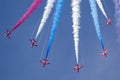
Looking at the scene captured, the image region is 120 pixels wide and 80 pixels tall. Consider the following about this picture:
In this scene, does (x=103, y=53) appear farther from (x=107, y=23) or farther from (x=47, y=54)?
(x=47, y=54)

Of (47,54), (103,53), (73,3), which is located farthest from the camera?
(103,53)

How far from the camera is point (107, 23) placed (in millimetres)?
52781

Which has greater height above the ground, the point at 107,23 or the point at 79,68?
the point at 107,23

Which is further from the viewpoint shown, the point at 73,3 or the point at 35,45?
the point at 35,45

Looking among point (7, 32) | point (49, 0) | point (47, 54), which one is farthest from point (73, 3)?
point (7, 32)

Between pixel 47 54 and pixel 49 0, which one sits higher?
pixel 49 0

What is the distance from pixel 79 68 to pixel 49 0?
45.7 ft

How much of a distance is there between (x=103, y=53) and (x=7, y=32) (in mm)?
15254

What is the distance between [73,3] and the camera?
4616 centimetres

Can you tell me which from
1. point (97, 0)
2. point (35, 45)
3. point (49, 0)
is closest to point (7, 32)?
point (35, 45)

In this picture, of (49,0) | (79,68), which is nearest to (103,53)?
(79,68)

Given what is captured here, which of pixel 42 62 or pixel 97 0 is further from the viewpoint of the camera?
pixel 42 62

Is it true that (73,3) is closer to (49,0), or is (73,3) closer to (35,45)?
(49,0)

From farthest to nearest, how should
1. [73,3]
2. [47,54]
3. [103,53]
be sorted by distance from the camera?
1. [103,53]
2. [47,54]
3. [73,3]
